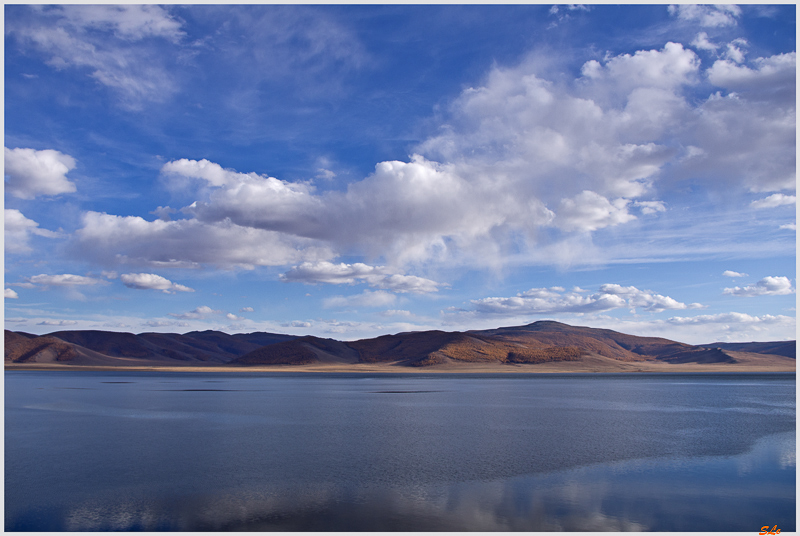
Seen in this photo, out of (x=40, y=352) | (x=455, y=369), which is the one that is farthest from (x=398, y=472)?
(x=40, y=352)

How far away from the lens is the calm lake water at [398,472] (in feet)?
54.0

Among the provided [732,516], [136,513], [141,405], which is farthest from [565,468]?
[141,405]

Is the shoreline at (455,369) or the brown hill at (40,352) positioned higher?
the brown hill at (40,352)

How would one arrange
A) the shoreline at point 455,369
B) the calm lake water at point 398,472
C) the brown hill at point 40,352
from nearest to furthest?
the calm lake water at point 398,472, the shoreline at point 455,369, the brown hill at point 40,352

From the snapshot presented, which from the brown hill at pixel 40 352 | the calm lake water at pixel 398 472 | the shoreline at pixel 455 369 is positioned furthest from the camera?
the brown hill at pixel 40 352

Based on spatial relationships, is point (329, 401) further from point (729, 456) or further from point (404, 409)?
point (729, 456)

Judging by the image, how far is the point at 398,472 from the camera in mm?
21844

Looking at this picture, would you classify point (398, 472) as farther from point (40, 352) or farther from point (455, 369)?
point (40, 352)

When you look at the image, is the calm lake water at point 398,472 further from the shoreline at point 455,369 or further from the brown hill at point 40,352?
the brown hill at point 40,352

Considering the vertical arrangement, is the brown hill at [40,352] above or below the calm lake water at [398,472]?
above

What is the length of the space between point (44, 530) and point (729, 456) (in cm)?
2824

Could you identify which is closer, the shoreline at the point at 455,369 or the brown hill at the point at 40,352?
the shoreline at the point at 455,369

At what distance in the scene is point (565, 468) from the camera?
74.9 feet

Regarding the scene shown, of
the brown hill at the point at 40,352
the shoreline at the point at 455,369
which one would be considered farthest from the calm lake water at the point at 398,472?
the brown hill at the point at 40,352
